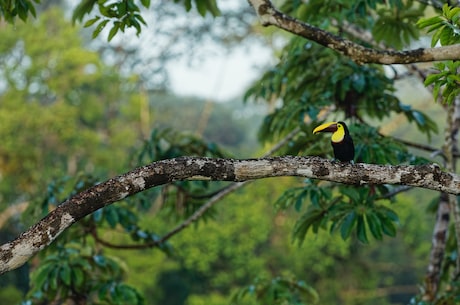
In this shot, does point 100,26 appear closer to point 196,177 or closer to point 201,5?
point 201,5

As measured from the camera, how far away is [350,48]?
2.76 metres

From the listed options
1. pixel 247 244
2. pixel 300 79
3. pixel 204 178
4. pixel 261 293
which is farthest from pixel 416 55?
pixel 247 244

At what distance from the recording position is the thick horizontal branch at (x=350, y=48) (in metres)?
2.52

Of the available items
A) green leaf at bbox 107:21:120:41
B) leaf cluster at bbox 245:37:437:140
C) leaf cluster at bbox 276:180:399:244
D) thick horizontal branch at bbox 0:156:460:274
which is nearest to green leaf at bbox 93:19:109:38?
green leaf at bbox 107:21:120:41

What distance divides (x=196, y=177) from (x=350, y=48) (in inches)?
35.4

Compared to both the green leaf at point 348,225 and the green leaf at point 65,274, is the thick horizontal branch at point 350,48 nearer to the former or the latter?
the green leaf at point 348,225

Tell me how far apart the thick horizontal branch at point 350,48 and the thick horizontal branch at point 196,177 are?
1.44ft

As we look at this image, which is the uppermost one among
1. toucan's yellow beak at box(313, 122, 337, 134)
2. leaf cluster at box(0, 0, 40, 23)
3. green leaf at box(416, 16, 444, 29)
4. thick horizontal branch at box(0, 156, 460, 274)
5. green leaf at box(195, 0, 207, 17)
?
green leaf at box(195, 0, 207, 17)

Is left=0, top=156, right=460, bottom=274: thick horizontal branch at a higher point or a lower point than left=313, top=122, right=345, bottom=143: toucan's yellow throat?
lower

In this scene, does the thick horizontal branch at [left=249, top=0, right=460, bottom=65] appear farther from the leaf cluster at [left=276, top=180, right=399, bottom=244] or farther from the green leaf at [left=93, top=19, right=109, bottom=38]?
the leaf cluster at [left=276, top=180, right=399, bottom=244]

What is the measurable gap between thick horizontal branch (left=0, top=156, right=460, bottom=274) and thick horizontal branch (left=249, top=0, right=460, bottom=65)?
0.44 m

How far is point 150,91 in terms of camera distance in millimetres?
16531

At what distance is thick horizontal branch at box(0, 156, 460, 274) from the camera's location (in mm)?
2234

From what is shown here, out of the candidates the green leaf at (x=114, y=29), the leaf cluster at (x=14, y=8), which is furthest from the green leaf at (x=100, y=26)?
the leaf cluster at (x=14, y=8)
